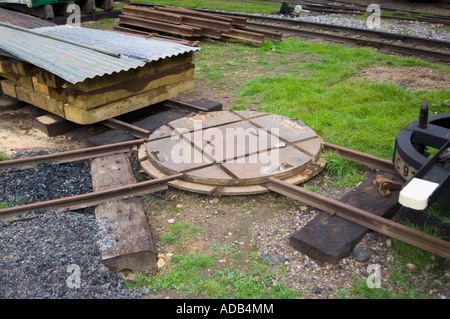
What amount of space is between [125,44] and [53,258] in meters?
4.26

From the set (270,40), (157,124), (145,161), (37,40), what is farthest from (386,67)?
(37,40)

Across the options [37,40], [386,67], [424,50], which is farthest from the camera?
[424,50]

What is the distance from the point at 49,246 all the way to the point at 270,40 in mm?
8510

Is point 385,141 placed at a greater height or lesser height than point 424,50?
lesser

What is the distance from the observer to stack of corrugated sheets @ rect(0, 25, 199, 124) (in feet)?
17.4

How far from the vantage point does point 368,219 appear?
3.53 meters

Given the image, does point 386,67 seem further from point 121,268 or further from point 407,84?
point 121,268

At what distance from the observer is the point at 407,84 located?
24.0ft

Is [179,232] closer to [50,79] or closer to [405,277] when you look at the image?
[405,277]

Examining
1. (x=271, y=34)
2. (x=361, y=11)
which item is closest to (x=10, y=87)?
(x=271, y=34)

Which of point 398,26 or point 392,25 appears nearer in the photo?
point 398,26

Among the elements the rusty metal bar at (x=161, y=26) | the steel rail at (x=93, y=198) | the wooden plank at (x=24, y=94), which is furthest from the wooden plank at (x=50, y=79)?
the rusty metal bar at (x=161, y=26)

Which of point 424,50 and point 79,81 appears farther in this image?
point 424,50
